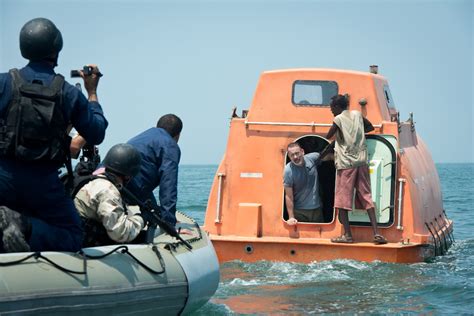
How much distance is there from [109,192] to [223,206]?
5140 millimetres

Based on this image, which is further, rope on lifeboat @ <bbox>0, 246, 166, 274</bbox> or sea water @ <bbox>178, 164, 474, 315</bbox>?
sea water @ <bbox>178, 164, 474, 315</bbox>

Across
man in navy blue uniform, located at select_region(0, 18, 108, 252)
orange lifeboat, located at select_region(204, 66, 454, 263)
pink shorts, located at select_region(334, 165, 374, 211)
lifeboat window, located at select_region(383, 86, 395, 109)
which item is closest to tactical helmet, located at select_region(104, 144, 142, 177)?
man in navy blue uniform, located at select_region(0, 18, 108, 252)

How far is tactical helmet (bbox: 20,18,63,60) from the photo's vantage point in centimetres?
730

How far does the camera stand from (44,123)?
23.5ft

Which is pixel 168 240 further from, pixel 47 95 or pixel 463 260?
pixel 463 260

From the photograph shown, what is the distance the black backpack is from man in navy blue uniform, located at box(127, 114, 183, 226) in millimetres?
2508

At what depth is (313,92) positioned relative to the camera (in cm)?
1337

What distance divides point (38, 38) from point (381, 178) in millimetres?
6580

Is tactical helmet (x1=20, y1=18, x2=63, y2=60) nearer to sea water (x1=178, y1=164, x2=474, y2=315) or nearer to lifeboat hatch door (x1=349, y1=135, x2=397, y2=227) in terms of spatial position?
sea water (x1=178, y1=164, x2=474, y2=315)

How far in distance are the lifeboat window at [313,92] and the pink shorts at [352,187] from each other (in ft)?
3.50

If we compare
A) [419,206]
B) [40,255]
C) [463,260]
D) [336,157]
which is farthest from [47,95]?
[463,260]

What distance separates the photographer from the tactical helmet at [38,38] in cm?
730

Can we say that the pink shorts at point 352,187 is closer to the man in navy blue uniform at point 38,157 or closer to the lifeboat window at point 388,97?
the lifeboat window at point 388,97

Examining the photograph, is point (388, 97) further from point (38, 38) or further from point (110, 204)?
point (38, 38)
